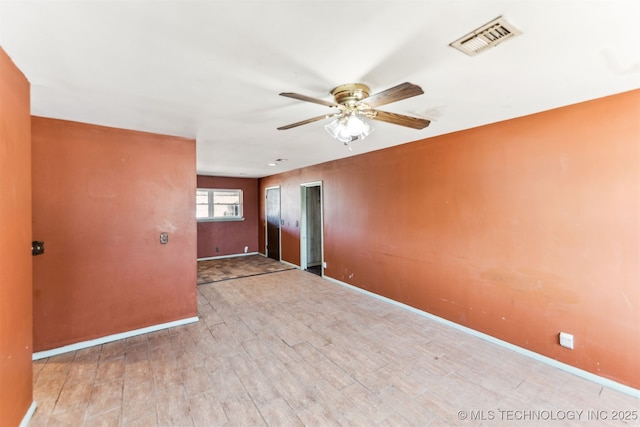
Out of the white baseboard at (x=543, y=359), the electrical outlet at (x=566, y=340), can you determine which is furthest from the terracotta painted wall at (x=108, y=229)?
the electrical outlet at (x=566, y=340)

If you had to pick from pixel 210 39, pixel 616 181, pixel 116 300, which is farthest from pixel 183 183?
pixel 616 181

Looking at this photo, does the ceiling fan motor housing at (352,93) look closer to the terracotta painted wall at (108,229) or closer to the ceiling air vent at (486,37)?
the ceiling air vent at (486,37)

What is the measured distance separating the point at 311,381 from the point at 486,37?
8.61 ft

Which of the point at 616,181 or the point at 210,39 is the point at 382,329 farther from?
the point at 210,39

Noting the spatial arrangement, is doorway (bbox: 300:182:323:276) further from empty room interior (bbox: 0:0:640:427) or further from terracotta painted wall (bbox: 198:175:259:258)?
terracotta painted wall (bbox: 198:175:259:258)

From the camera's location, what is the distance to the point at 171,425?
176cm

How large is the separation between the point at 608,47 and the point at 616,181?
1190 mm

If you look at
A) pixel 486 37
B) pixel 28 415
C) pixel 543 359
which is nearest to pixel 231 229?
pixel 28 415

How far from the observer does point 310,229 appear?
6.24 meters

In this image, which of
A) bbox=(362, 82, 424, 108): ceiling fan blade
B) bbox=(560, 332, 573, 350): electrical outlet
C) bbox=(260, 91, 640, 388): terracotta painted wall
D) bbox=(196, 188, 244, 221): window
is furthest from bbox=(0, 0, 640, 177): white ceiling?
bbox=(196, 188, 244, 221): window

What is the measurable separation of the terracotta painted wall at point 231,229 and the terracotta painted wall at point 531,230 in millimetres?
4731

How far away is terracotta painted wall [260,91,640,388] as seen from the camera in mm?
2074

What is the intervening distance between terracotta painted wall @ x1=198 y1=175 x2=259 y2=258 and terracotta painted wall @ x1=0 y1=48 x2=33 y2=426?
5.27m

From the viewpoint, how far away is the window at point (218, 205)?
23.2 ft
